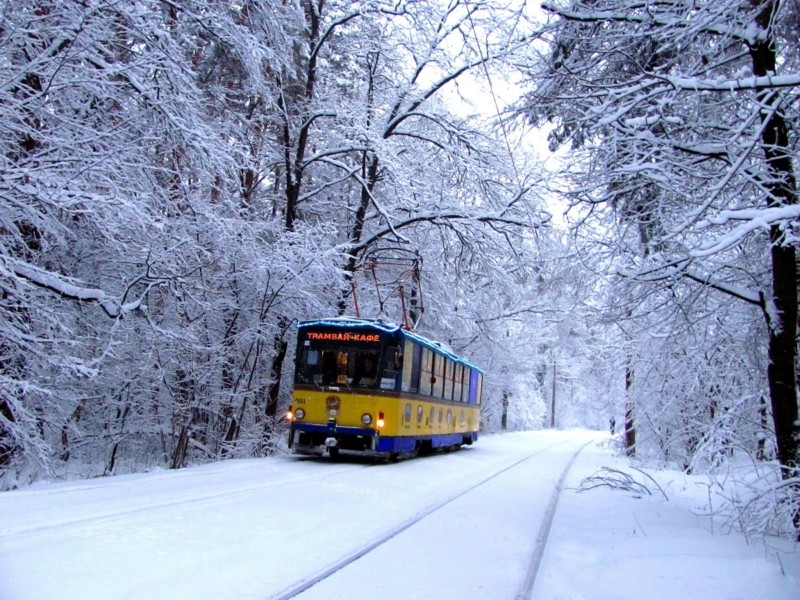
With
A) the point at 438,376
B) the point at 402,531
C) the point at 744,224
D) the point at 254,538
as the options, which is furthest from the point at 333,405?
the point at 744,224

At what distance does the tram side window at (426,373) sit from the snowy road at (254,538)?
5.94 m

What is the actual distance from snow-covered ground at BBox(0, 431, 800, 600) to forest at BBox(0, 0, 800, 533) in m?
1.13

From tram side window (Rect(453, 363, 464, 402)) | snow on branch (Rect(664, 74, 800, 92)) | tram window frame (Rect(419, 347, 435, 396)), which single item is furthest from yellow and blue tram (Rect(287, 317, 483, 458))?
snow on branch (Rect(664, 74, 800, 92))

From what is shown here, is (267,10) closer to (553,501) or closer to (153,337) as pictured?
(153,337)

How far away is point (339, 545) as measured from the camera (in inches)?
247

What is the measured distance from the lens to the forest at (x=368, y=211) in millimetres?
6820

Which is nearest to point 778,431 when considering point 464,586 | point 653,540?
point 653,540

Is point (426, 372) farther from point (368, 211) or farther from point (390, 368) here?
point (368, 211)

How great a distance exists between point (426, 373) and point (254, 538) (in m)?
11.2

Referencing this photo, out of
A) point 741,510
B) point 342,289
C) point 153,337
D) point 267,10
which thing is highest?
point 267,10

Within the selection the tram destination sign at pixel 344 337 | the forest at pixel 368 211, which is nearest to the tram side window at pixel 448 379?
the forest at pixel 368 211

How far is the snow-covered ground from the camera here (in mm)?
4906

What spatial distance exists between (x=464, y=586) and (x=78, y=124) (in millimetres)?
8737

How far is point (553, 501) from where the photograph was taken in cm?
1066
